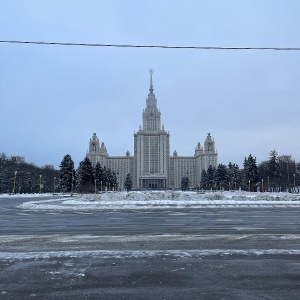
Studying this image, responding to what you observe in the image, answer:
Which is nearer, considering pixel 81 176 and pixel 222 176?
pixel 81 176

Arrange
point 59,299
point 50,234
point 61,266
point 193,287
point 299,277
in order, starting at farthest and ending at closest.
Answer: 1. point 50,234
2. point 61,266
3. point 299,277
4. point 193,287
5. point 59,299

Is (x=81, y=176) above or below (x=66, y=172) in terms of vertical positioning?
below

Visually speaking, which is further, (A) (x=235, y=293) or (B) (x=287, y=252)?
(B) (x=287, y=252)

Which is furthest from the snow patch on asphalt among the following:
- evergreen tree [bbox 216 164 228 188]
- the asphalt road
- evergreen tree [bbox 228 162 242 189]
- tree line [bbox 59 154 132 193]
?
evergreen tree [bbox 216 164 228 188]

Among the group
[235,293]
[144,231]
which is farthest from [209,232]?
[235,293]

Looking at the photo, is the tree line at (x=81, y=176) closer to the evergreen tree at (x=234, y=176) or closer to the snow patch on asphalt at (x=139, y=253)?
the evergreen tree at (x=234, y=176)

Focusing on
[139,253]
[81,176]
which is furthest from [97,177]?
[139,253]

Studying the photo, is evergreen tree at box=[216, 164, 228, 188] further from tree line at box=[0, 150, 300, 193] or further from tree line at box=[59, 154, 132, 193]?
tree line at box=[59, 154, 132, 193]

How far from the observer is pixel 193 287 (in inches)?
246

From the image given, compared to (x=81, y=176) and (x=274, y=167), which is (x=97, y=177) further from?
(x=274, y=167)

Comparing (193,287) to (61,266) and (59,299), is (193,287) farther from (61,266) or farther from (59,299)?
(61,266)

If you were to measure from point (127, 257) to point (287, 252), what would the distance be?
3.90 m

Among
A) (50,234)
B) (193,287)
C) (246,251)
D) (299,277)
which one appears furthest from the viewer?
(50,234)

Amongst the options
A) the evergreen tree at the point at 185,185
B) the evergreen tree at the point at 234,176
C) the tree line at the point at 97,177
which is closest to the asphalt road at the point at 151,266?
the tree line at the point at 97,177
